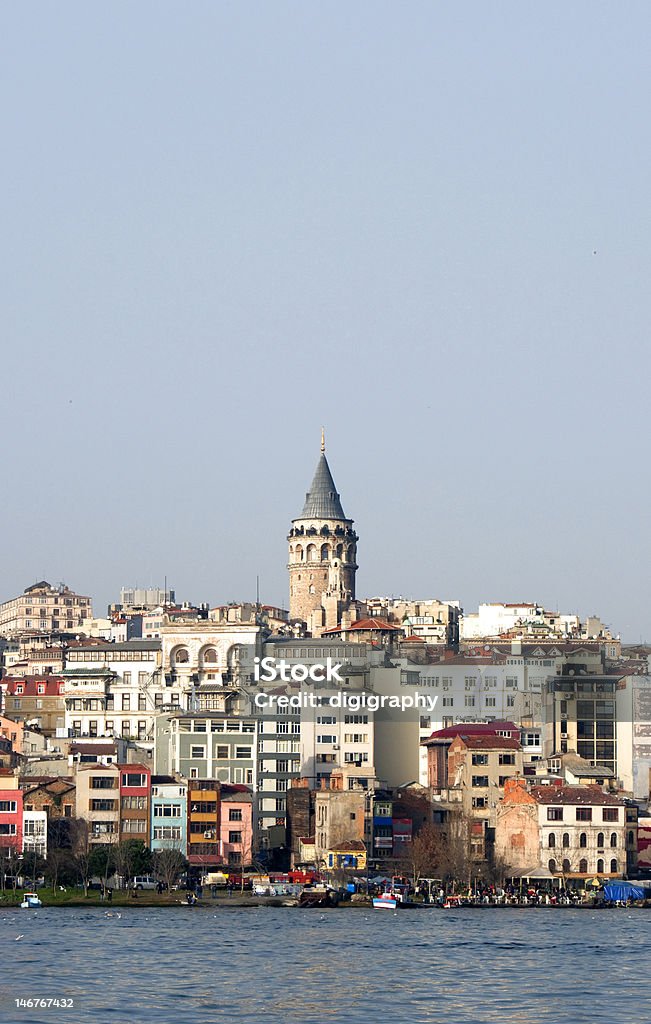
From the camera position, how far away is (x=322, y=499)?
174 meters

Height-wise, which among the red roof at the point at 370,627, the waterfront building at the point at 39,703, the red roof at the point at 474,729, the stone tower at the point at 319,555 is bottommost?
the red roof at the point at 474,729

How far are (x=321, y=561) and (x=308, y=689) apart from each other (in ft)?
190

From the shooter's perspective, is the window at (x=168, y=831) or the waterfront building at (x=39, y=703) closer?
the window at (x=168, y=831)

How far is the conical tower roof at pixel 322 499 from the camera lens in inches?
6781

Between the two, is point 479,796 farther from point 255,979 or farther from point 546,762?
point 255,979

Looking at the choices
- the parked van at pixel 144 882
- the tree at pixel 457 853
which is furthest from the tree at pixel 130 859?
the tree at pixel 457 853

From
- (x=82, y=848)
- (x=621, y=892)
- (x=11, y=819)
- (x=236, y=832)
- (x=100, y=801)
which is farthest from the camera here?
(x=236, y=832)

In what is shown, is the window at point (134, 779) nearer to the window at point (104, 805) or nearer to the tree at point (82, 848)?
the window at point (104, 805)

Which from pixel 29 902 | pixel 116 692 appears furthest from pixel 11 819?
pixel 116 692

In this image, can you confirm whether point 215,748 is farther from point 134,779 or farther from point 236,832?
point 134,779

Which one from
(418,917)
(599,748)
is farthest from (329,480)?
(418,917)

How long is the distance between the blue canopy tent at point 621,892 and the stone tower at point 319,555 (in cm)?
7672

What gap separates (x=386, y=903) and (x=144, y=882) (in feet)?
32.3

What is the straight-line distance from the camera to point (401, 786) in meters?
108
